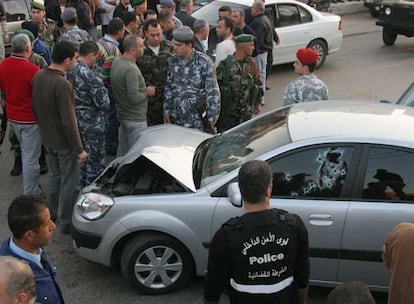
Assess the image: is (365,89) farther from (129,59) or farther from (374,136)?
(374,136)

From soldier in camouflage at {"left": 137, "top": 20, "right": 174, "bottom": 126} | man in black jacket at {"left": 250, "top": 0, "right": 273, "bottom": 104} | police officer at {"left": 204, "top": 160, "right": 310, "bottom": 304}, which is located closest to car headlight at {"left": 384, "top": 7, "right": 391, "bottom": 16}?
man in black jacket at {"left": 250, "top": 0, "right": 273, "bottom": 104}

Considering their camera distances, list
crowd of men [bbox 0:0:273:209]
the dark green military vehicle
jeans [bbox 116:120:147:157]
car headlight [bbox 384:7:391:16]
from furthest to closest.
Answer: car headlight [bbox 384:7:391:16] → the dark green military vehicle → jeans [bbox 116:120:147:157] → crowd of men [bbox 0:0:273:209]

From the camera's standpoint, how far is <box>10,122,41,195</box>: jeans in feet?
19.0

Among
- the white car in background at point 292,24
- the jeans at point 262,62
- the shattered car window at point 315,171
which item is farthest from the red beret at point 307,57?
the white car in background at point 292,24

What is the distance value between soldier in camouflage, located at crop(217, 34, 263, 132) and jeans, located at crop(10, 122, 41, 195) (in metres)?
2.14

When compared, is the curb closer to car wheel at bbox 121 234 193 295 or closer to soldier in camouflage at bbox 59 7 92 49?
soldier in camouflage at bbox 59 7 92 49

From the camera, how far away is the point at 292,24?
36.8ft

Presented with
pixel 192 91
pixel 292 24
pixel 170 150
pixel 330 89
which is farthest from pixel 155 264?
pixel 292 24

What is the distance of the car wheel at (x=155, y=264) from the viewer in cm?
447

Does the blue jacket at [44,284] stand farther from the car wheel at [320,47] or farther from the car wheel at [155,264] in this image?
the car wheel at [320,47]

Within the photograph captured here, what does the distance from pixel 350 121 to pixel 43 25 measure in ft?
19.1

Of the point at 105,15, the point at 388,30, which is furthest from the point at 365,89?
the point at 105,15

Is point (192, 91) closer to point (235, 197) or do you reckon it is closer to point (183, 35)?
point (183, 35)

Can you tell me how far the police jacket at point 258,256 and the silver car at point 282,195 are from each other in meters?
0.88
